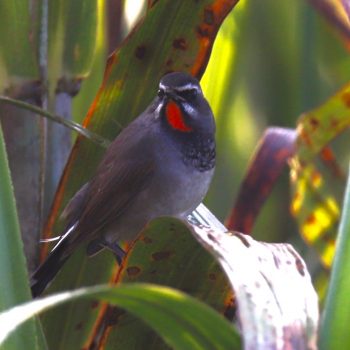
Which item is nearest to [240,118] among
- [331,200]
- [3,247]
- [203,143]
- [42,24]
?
[331,200]

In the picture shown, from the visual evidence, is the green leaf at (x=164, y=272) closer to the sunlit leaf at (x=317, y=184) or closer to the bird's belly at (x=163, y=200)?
the bird's belly at (x=163, y=200)

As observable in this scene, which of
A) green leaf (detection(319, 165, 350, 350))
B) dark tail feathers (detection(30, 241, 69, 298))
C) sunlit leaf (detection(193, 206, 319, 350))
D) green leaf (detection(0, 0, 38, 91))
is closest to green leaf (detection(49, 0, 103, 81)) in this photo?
green leaf (detection(0, 0, 38, 91))

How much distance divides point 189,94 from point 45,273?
47 centimetres

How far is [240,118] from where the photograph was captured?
2521 millimetres

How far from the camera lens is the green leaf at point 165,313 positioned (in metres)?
0.73

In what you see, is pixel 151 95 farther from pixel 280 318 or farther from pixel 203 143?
pixel 280 318

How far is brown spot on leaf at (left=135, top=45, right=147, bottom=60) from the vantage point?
1.41m

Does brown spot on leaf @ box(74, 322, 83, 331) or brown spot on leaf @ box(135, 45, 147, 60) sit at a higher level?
brown spot on leaf @ box(135, 45, 147, 60)

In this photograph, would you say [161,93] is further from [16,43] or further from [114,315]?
[114,315]

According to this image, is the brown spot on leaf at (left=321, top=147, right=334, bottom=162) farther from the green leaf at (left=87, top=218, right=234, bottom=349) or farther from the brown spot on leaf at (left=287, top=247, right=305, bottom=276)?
the brown spot on leaf at (left=287, top=247, right=305, bottom=276)

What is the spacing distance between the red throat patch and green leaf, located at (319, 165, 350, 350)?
0.93 meters

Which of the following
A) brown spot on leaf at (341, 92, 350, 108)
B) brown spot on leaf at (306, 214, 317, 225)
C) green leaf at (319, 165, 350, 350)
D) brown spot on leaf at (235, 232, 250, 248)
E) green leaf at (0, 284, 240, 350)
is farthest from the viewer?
brown spot on leaf at (306, 214, 317, 225)

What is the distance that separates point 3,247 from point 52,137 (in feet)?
1.87

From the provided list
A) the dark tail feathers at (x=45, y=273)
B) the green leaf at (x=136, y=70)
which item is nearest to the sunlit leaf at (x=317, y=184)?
the green leaf at (x=136, y=70)
